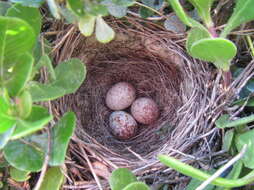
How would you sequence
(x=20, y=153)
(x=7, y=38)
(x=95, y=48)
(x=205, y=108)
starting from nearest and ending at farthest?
1. (x=7, y=38)
2. (x=20, y=153)
3. (x=205, y=108)
4. (x=95, y=48)

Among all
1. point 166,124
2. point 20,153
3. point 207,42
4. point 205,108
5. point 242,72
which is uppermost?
point 207,42

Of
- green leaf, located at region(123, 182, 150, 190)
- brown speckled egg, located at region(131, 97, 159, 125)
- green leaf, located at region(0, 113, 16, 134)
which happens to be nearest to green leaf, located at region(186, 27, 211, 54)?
green leaf, located at region(123, 182, 150, 190)

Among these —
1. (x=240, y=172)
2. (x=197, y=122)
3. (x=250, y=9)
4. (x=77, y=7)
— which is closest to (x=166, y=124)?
(x=197, y=122)

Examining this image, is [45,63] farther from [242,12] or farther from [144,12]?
[242,12]

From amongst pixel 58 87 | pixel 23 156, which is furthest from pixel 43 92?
pixel 23 156

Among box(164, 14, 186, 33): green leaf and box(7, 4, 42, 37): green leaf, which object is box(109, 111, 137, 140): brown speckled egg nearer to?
box(164, 14, 186, 33): green leaf

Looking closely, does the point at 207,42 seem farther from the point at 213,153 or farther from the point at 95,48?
the point at 95,48
